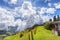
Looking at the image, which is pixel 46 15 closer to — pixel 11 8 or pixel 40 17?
pixel 40 17

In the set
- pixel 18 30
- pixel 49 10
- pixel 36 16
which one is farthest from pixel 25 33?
pixel 49 10

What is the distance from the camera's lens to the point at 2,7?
5422 mm

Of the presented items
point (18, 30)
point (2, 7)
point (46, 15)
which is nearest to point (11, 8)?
point (2, 7)

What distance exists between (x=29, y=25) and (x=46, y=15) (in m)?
0.63

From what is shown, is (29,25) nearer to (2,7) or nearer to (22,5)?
(22,5)

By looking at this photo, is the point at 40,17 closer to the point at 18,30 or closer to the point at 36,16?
the point at 36,16

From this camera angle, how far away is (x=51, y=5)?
18.0ft

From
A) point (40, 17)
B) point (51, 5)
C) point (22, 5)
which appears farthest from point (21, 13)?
point (51, 5)

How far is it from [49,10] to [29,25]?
81 centimetres

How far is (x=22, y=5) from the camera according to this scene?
550 cm

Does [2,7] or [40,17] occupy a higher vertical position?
[2,7]

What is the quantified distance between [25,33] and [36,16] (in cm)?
68


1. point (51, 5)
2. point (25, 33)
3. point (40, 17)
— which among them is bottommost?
point (25, 33)

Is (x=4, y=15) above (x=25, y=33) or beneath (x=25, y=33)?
above
